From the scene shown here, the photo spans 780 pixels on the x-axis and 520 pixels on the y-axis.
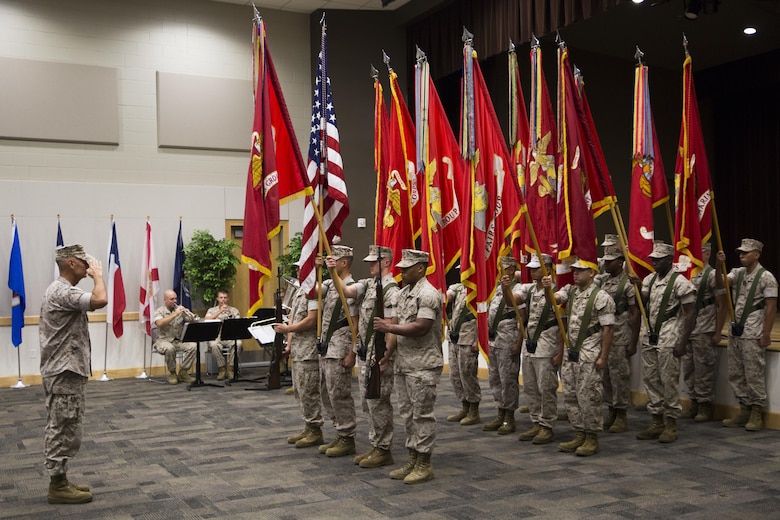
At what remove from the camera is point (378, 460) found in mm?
6281

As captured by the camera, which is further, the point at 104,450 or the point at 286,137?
the point at 104,450

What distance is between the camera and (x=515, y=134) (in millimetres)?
7754

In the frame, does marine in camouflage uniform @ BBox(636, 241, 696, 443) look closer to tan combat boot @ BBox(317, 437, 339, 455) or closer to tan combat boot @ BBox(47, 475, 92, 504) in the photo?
tan combat boot @ BBox(317, 437, 339, 455)

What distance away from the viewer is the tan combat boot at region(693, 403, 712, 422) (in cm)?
799

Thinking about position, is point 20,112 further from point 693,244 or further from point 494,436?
→ point 693,244

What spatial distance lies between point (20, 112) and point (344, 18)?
5386 mm

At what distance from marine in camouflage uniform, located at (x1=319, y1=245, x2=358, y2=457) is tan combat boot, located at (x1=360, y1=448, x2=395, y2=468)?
44cm

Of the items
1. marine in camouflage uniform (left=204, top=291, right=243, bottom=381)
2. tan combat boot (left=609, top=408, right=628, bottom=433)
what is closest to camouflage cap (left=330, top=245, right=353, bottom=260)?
tan combat boot (left=609, top=408, right=628, bottom=433)

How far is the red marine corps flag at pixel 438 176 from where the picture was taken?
7.16 meters

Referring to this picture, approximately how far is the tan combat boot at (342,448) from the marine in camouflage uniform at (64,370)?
1925 mm

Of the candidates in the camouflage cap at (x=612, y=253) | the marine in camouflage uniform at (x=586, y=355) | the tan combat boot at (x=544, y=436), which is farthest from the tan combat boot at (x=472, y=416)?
the camouflage cap at (x=612, y=253)

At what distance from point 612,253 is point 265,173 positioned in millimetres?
3328

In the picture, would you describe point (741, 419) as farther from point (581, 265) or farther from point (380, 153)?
point (380, 153)

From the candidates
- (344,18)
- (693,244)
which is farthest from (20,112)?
(693,244)
